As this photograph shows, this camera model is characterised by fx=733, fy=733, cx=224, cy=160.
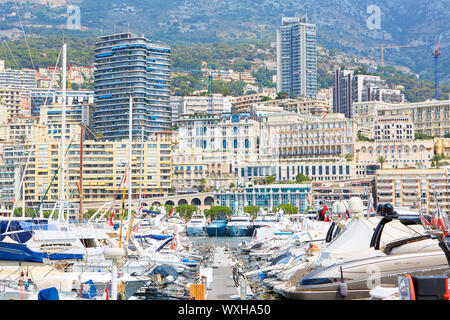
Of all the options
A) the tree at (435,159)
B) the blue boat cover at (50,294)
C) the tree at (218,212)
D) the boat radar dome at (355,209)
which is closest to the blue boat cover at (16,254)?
the blue boat cover at (50,294)

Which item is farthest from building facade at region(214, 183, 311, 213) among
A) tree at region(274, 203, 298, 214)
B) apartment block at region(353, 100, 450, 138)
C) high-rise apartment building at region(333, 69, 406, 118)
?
high-rise apartment building at region(333, 69, 406, 118)

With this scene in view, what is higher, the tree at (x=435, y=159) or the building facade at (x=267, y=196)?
the tree at (x=435, y=159)

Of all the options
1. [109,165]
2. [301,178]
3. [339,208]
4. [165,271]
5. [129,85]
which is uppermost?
[129,85]

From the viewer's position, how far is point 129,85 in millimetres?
142500

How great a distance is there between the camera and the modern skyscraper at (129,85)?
143 meters

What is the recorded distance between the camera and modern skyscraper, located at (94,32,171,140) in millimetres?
142750

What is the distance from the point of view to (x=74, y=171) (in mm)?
112562

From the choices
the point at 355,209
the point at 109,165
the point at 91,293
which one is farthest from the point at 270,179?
the point at 91,293

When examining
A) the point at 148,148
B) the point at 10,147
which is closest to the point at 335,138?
the point at 148,148

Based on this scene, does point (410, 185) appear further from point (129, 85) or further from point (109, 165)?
point (129, 85)

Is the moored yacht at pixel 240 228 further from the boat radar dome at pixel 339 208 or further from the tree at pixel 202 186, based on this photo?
the boat radar dome at pixel 339 208

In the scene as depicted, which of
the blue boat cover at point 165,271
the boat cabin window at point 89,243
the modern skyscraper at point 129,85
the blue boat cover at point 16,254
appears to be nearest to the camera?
the blue boat cover at point 16,254

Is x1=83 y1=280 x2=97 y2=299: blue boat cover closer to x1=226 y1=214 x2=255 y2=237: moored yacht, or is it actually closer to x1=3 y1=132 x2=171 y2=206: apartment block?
x1=226 y1=214 x2=255 y2=237: moored yacht

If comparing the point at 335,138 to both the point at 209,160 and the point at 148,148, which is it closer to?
the point at 209,160
